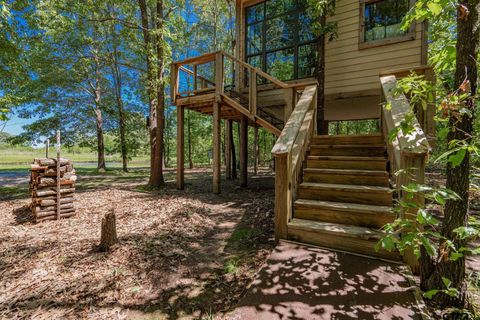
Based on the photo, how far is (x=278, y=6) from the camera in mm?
7789

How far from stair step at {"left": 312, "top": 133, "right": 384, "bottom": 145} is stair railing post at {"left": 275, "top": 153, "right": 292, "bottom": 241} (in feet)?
6.82

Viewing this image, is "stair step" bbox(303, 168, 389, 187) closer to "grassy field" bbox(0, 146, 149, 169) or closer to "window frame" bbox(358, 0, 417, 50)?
"window frame" bbox(358, 0, 417, 50)

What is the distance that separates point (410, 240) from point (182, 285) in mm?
2332

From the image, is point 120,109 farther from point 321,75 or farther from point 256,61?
point 321,75

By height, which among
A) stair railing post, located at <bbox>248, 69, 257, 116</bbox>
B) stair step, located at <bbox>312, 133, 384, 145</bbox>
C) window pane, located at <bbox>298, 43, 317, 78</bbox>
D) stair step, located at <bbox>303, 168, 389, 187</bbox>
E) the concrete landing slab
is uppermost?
window pane, located at <bbox>298, 43, 317, 78</bbox>

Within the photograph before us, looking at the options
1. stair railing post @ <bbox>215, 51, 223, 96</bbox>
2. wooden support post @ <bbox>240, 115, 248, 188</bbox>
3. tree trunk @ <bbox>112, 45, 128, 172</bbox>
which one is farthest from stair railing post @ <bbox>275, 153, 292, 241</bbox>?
tree trunk @ <bbox>112, 45, 128, 172</bbox>

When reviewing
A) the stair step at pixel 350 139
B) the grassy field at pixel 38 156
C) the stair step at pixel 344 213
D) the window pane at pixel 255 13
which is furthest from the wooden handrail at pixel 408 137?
the grassy field at pixel 38 156

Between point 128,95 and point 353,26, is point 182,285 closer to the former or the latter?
point 353,26

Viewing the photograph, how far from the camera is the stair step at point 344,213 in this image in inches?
111

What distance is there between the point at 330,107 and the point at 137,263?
7.46 meters

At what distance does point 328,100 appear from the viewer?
23.7 feet

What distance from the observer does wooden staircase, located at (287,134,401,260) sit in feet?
9.05

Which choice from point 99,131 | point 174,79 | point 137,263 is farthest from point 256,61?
point 99,131

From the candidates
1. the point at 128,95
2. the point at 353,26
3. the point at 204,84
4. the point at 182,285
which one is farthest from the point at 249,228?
the point at 128,95
